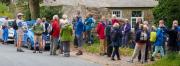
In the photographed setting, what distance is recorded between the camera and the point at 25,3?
46.0 meters

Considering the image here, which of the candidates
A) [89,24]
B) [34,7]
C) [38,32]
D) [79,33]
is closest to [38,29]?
[38,32]

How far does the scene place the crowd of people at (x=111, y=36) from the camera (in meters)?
22.7

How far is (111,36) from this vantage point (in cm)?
2389

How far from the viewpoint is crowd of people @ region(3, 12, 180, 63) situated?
2273 centimetres

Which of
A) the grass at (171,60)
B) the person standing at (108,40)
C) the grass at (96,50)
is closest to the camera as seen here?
the grass at (171,60)

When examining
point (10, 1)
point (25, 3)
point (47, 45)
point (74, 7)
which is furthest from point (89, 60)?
point (10, 1)

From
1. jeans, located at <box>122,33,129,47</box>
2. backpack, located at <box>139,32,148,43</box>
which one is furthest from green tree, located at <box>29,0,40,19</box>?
backpack, located at <box>139,32,148,43</box>

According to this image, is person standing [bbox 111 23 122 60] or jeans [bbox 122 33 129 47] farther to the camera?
jeans [bbox 122 33 129 47]

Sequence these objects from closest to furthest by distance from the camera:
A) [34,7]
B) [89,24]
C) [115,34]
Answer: [115,34], [89,24], [34,7]

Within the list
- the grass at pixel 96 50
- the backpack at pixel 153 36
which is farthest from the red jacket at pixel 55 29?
the backpack at pixel 153 36

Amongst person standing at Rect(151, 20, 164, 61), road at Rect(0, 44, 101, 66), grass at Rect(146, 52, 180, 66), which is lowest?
road at Rect(0, 44, 101, 66)

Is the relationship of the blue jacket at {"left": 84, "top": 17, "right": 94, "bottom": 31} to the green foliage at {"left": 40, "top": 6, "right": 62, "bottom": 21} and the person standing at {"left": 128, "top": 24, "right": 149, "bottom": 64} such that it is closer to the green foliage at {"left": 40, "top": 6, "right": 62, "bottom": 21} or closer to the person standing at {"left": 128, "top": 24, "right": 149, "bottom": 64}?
the person standing at {"left": 128, "top": 24, "right": 149, "bottom": 64}

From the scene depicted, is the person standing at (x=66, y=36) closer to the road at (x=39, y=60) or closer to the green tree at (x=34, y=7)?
the road at (x=39, y=60)

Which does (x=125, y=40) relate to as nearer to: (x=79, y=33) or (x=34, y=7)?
(x=79, y=33)
